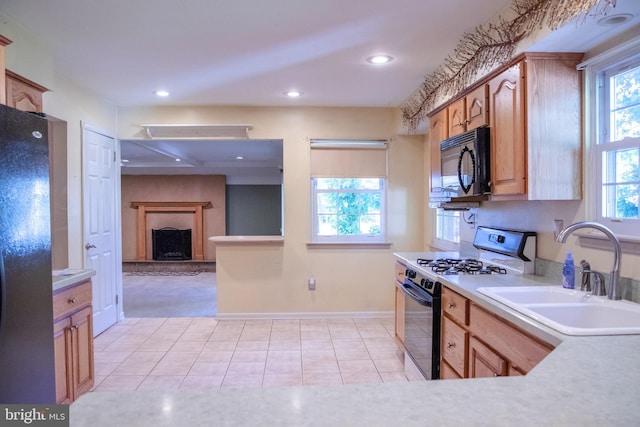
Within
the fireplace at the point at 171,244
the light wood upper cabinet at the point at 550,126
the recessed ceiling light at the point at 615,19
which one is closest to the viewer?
the recessed ceiling light at the point at 615,19

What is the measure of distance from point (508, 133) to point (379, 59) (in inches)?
45.7

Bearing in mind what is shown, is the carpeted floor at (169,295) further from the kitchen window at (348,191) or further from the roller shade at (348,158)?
the roller shade at (348,158)

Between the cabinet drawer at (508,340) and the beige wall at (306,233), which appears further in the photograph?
the beige wall at (306,233)

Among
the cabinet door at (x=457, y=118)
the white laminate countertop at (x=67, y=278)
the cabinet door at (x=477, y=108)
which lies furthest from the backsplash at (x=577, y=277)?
the white laminate countertop at (x=67, y=278)

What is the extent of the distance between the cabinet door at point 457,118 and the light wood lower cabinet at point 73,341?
8.75 feet

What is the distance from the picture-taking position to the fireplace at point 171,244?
8.39m

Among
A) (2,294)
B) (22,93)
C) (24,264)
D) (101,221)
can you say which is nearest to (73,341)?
(24,264)

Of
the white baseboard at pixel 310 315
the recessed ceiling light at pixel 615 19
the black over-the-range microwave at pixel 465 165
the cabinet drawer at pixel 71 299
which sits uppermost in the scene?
the recessed ceiling light at pixel 615 19

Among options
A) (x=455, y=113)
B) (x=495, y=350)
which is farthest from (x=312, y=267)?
(x=495, y=350)

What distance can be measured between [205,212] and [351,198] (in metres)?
5.18

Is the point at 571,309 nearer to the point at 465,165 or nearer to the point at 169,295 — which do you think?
the point at 465,165

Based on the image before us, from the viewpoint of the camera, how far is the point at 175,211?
8.48 m

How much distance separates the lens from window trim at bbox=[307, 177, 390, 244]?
4215 millimetres

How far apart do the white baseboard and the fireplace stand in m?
4.66
